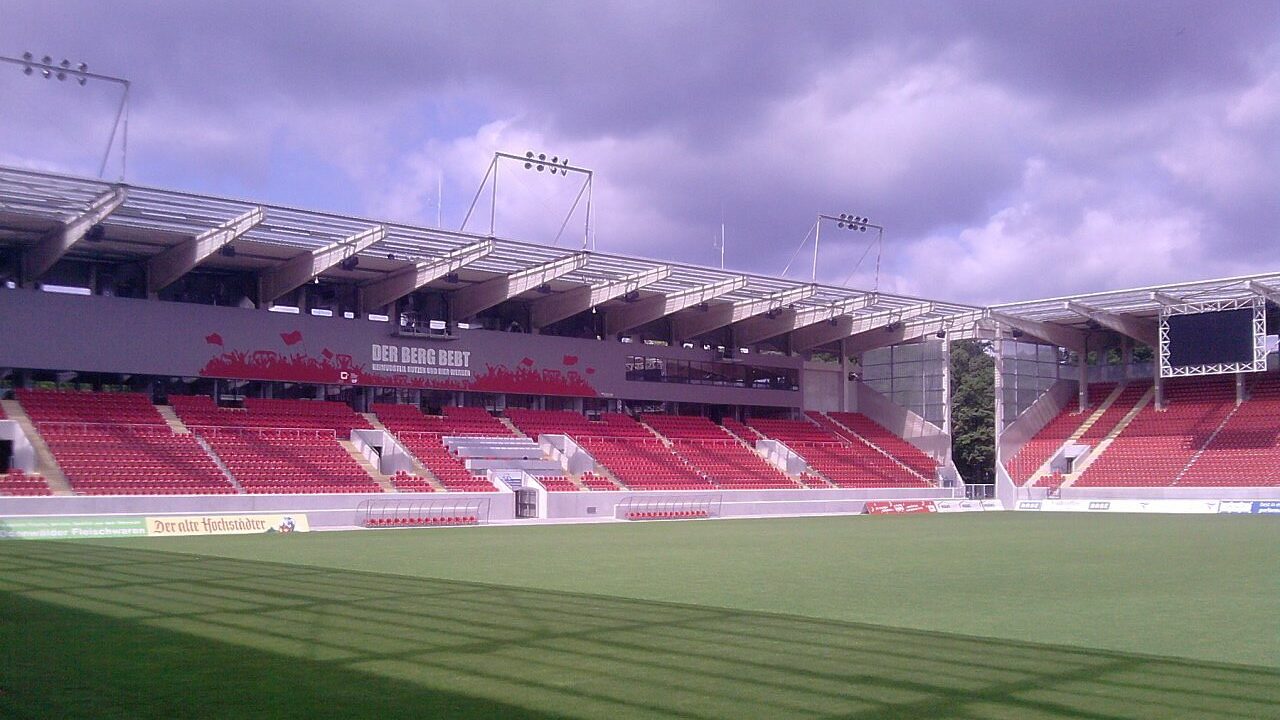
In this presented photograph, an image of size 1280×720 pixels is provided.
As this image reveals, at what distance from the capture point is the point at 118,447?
3066cm

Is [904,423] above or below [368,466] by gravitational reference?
above

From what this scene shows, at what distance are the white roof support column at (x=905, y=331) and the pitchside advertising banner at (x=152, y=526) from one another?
97.2 ft

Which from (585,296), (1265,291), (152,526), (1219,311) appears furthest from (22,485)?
(1265,291)

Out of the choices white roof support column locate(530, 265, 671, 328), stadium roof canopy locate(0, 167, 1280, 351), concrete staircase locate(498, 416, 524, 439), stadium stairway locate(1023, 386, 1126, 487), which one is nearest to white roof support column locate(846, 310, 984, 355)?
stadium roof canopy locate(0, 167, 1280, 351)

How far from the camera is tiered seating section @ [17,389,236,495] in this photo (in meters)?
28.5

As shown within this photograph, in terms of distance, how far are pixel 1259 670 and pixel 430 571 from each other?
11709 millimetres

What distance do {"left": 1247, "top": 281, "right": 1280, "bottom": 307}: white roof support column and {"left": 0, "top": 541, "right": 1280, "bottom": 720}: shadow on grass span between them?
36.1 metres

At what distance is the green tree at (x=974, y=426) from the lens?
214ft

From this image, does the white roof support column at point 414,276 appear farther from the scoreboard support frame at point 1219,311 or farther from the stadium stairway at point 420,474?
the scoreboard support frame at point 1219,311

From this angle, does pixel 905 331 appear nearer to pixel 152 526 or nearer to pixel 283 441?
pixel 283 441

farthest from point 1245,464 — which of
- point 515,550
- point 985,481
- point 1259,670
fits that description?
point 1259,670

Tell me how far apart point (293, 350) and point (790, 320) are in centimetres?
2120

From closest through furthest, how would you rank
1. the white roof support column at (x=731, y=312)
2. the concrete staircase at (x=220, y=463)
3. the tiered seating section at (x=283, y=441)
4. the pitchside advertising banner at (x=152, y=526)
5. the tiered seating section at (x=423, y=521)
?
1. the pitchside advertising banner at (x=152, y=526)
2. the concrete staircase at (x=220, y=463)
3. the tiered seating section at (x=423, y=521)
4. the tiered seating section at (x=283, y=441)
5. the white roof support column at (x=731, y=312)

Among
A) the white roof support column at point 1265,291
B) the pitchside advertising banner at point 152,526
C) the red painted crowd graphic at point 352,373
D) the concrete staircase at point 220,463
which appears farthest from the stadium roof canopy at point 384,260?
the white roof support column at point 1265,291
